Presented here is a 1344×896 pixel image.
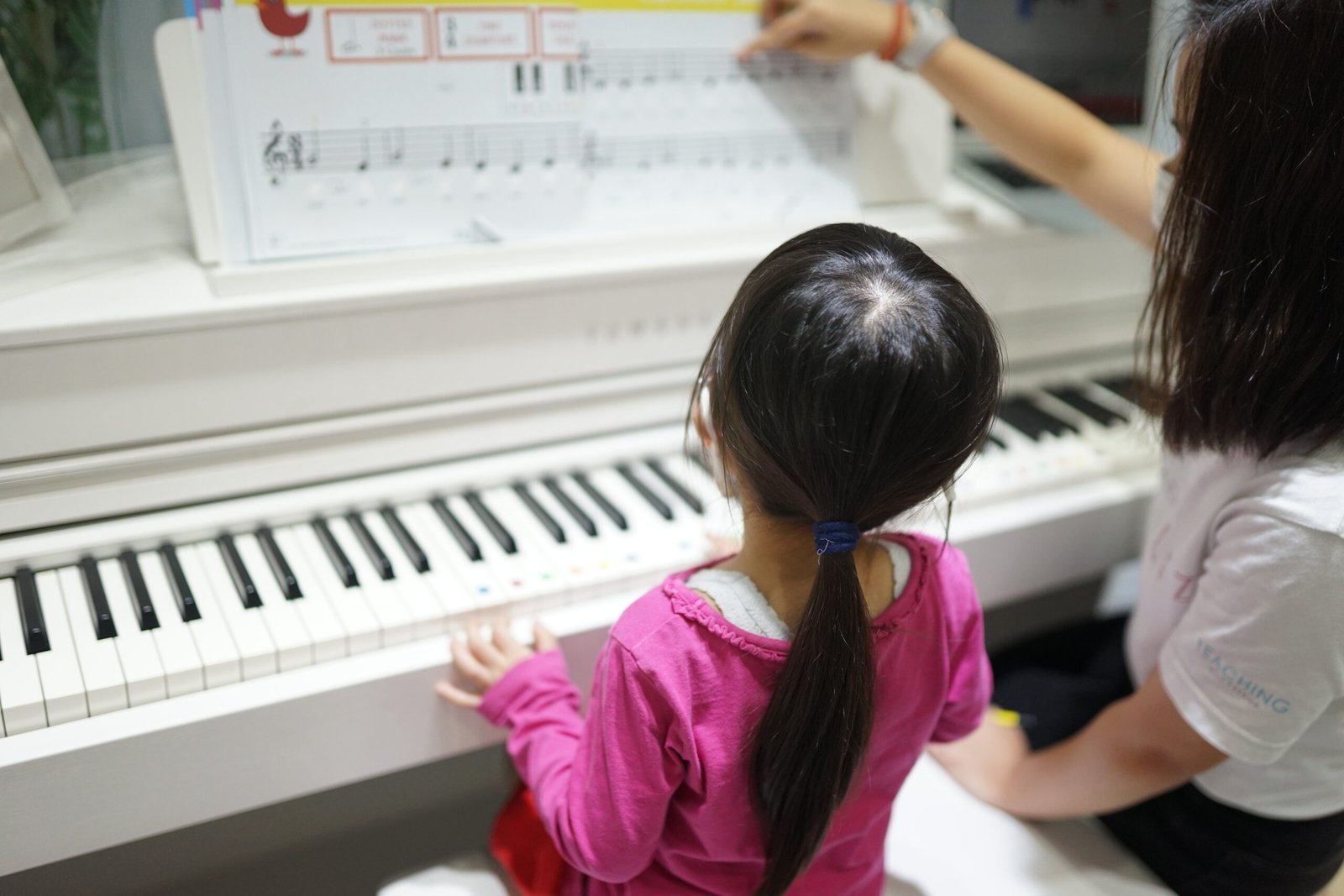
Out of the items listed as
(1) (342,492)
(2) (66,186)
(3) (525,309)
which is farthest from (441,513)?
(2) (66,186)

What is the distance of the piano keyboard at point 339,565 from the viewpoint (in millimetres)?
1022

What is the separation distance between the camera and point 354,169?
1.24 m

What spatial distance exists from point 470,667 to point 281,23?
70 cm

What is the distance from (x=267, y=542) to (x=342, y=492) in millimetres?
106

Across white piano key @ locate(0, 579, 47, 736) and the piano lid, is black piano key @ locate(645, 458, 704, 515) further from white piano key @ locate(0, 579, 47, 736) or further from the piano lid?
white piano key @ locate(0, 579, 47, 736)

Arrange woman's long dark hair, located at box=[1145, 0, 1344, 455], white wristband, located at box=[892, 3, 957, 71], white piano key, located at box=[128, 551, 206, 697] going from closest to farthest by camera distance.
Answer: woman's long dark hair, located at box=[1145, 0, 1344, 455], white piano key, located at box=[128, 551, 206, 697], white wristband, located at box=[892, 3, 957, 71]

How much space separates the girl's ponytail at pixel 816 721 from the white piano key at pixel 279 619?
469 mm

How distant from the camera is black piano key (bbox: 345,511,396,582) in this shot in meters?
1.17

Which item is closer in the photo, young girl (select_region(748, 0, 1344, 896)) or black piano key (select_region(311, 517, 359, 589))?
young girl (select_region(748, 0, 1344, 896))

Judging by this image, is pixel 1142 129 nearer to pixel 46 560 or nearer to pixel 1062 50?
pixel 1062 50

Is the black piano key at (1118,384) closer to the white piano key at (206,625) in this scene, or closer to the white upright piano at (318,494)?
the white upright piano at (318,494)

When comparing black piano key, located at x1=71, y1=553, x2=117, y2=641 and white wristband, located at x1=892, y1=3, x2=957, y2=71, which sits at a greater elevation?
white wristband, located at x1=892, y1=3, x2=957, y2=71

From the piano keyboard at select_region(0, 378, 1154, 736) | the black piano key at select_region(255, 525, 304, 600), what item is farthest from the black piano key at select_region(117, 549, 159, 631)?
the black piano key at select_region(255, 525, 304, 600)

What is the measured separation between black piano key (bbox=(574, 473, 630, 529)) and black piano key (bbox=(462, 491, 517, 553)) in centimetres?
12
